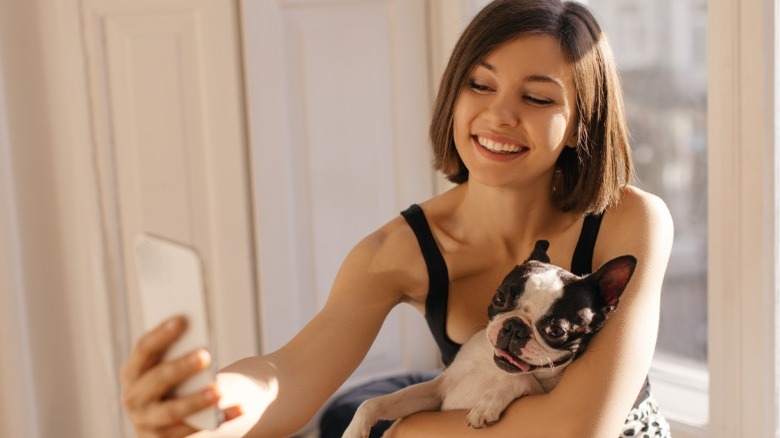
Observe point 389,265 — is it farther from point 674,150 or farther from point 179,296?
point 674,150

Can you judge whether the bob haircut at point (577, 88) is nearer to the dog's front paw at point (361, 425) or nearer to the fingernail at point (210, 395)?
the dog's front paw at point (361, 425)

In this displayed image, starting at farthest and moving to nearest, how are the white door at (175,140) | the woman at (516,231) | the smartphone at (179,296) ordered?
the white door at (175,140)
the woman at (516,231)
the smartphone at (179,296)

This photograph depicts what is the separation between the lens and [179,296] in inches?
30.8

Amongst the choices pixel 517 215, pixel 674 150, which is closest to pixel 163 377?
pixel 517 215

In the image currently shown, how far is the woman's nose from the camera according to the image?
3.64 ft

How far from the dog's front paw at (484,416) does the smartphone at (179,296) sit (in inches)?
13.6

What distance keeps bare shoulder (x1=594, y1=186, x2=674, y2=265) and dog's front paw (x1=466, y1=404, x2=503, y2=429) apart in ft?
0.85

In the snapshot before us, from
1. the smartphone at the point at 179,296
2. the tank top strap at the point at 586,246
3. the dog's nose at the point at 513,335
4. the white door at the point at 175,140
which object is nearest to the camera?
the smartphone at the point at 179,296

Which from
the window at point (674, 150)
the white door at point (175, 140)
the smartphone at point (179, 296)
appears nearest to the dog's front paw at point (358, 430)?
the smartphone at point (179, 296)

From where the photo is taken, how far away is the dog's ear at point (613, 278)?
100 cm

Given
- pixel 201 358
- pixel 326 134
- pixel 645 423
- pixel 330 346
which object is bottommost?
pixel 645 423

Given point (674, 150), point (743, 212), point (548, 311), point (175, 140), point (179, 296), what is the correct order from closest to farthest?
point (179, 296), point (548, 311), point (743, 212), point (674, 150), point (175, 140)

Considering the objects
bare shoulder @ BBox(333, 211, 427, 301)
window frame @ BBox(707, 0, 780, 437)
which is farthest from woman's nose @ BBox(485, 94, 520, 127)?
window frame @ BBox(707, 0, 780, 437)

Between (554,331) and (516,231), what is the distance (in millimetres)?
297
